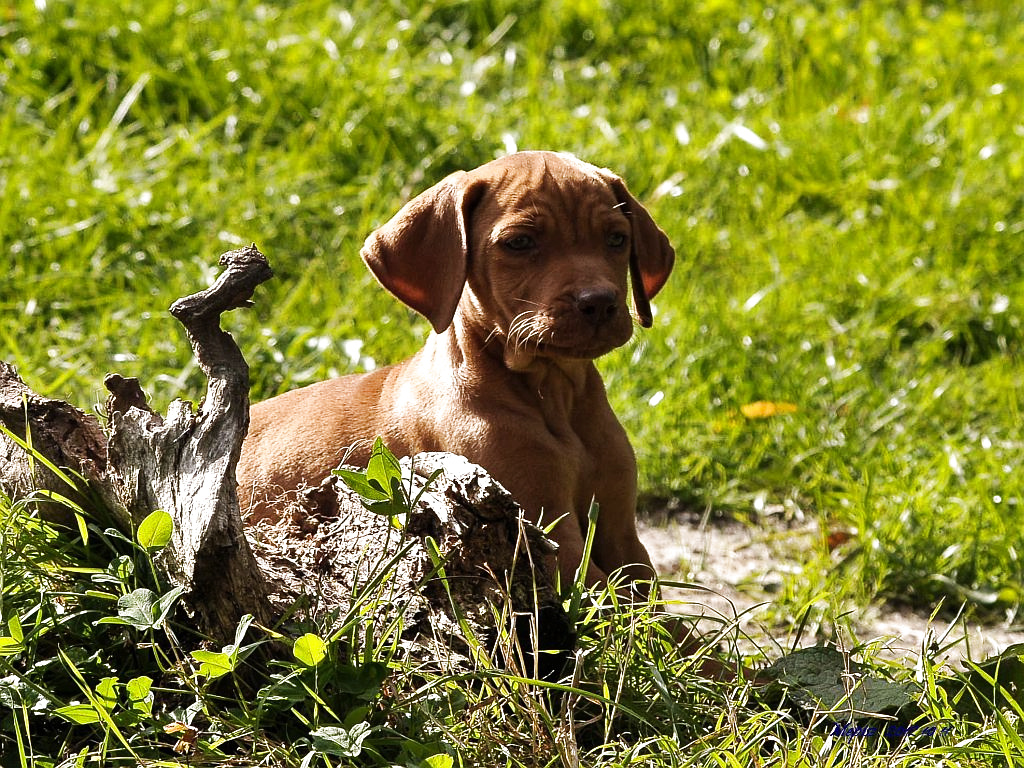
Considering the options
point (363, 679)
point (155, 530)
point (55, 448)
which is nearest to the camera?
point (363, 679)

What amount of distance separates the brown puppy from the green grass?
96 centimetres

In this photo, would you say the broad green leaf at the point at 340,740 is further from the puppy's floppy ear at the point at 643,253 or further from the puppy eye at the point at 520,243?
the puppy's floppy ear at the point at 643,253

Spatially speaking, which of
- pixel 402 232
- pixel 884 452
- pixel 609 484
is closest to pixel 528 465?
pixel 609 484

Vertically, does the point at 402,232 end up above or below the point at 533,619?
above

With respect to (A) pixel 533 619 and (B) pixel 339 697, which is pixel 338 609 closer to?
(B) pixel 339 697

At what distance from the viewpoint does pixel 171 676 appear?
312cm

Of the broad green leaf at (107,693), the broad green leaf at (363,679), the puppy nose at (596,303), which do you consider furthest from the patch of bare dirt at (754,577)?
the broad green leaf at (107,693)

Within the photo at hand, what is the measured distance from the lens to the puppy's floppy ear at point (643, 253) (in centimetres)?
404

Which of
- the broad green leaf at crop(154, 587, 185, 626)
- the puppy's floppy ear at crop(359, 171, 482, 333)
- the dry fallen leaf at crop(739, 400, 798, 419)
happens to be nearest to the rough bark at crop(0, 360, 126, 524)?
the broad green leaf at crop(154, 587, 185, 626)

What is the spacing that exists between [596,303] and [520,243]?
12.0 inches

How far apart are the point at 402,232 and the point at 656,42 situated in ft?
14.7

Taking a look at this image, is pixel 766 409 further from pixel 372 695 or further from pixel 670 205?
pixel 372 695

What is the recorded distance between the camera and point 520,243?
382 centimetres

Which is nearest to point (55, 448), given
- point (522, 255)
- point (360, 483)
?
point (360, 483)
